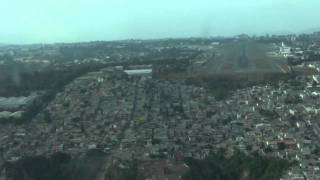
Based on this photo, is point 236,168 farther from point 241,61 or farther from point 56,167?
point 241,61

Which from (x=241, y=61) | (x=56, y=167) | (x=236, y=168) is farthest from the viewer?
(x=241, y=61)

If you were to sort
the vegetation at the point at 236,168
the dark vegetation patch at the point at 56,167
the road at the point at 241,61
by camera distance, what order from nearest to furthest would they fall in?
the vegetation at the point at 236,168 < the dark vegetation patch at the point at 56,167 < the road at the point at 241,61

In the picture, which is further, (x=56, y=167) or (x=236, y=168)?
(x=56, y=167)

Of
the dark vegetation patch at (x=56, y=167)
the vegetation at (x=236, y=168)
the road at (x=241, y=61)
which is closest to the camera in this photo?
the vegetation at (x=236, y=168)

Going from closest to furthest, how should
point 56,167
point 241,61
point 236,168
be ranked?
point 236,168 → point 56,167 → point 241,61

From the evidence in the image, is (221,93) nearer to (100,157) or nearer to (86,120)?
(86,120)

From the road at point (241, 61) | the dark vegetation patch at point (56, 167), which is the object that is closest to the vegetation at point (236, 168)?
the dark vegetation patch at point (56, 167)

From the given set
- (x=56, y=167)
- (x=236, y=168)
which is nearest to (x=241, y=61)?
(x=236, y=168)

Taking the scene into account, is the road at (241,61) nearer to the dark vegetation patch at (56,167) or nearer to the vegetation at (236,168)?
the vegetation at (236,168)

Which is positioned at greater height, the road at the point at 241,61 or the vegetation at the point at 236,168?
the vegetation at the point at 236,168

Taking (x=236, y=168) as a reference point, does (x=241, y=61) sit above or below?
below

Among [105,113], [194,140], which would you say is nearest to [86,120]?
[105,113]
